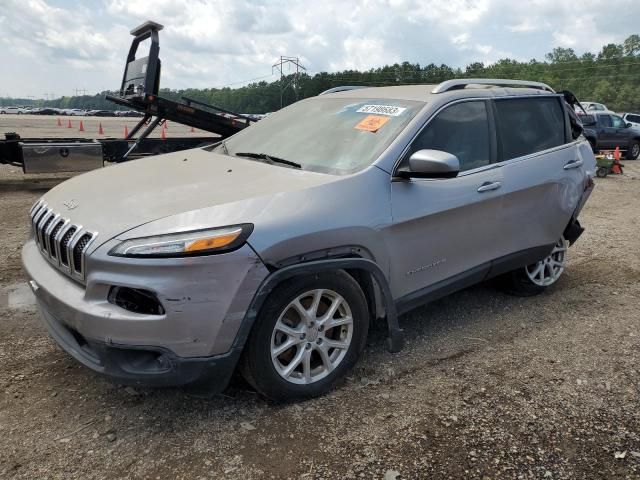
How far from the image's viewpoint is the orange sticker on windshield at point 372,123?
11.4 feet

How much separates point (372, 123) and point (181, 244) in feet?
5.44

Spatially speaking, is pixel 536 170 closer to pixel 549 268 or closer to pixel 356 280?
pixel 549 268

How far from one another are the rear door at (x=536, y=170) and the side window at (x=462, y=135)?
190 millimetres

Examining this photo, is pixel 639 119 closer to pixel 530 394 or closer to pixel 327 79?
pixel 530 394

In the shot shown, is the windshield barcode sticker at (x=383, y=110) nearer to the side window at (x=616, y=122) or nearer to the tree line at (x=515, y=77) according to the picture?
the side window at (x=616, y=122)

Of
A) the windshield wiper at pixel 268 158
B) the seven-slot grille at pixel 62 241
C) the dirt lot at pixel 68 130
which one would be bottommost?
the seven-slot grille at pixel 62 241

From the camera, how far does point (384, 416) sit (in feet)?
9.44

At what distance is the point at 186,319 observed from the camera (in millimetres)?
2432

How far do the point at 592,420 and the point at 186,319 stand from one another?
7.36ft

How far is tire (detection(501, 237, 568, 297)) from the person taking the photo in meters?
4.61

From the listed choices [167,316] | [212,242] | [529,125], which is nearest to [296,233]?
[212,242]

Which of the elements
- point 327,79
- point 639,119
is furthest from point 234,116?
point 327,79

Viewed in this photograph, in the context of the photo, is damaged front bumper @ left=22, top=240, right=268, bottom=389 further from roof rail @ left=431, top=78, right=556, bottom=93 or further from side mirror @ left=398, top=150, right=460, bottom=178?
roof rail @ left=431, top=78, right=556, bottom=93

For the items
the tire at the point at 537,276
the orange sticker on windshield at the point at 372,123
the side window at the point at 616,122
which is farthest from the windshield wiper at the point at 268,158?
the side window at the point at 616,122
